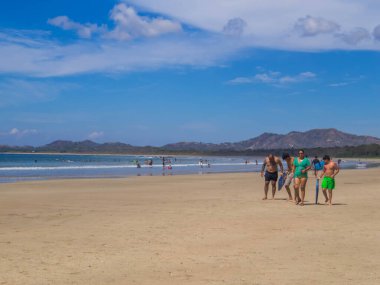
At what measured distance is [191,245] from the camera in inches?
348

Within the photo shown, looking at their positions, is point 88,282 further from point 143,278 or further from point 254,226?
point 254,226

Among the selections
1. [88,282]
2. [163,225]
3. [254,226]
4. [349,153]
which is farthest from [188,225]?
[349,153]

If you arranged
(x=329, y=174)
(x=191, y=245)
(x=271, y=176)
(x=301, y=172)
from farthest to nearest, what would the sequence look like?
1. (x=271, y=176)
2. (x=329, y=174)
3. (x=301, y=172)
4. (x=191, y=245)

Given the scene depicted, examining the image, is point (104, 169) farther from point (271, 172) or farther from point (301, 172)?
point (301, 172)

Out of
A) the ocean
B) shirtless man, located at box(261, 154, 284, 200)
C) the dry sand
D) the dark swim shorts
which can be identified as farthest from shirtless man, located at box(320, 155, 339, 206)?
the ocean

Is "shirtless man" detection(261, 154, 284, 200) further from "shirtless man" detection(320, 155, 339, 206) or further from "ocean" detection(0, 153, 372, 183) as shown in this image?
"ocean" detection(0, 153, 372, 183)

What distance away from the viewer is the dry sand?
678cm

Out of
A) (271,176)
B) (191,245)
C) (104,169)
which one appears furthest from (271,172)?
(104,169)

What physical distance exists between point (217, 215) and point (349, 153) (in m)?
123

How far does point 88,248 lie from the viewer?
854 cm

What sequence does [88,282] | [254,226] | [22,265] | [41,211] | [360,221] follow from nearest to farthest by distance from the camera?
[88,282], [22,265], [254,226], [360,221], [41,211]

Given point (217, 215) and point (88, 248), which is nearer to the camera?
point (88, 248)

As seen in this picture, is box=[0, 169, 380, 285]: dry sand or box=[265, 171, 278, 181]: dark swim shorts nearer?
box=[0, 169, 380, 285]: dry sand

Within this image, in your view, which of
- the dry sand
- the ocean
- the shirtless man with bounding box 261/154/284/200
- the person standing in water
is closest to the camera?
the dry sand
